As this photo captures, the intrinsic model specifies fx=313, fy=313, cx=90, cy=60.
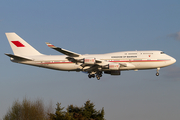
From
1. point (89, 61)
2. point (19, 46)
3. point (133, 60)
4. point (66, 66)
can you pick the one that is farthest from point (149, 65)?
point (19, 46)

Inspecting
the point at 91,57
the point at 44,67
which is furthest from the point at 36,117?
the point at 91,57

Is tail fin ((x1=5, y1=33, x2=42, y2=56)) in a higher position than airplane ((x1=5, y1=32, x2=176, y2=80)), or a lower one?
higher

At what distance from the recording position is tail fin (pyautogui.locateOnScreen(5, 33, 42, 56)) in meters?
73.5

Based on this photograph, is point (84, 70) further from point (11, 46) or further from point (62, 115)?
point (11, 46)

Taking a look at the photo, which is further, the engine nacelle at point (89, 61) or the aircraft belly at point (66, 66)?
the aircraft belly at point (66, 66)

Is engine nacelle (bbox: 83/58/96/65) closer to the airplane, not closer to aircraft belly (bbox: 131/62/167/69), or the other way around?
the airplane

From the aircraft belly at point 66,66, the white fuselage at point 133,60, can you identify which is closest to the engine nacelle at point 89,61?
the white fuselage at point 133,60

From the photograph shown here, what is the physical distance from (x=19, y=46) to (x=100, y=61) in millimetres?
21492

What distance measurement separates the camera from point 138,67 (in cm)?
6506

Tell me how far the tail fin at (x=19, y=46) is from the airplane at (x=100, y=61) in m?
2.63

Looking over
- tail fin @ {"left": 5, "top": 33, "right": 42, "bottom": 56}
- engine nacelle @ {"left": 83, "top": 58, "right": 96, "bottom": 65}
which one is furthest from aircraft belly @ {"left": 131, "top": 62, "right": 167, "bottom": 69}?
tail fin @ {"left": 5, "top": 33, "right": 42, "bottom": 56}

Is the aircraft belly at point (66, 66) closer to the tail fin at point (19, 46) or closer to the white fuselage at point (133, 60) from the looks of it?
the white fuselage at point (133, 60)

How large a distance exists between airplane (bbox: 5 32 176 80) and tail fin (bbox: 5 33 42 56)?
263 cm

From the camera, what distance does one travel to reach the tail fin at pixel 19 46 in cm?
7350
